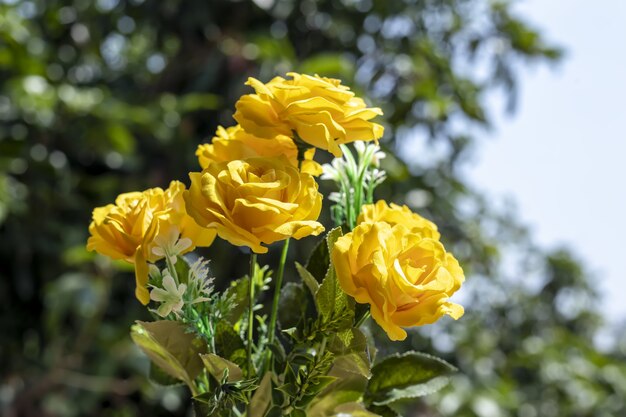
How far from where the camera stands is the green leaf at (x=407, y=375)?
47cm

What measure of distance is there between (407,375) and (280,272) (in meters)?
0.09

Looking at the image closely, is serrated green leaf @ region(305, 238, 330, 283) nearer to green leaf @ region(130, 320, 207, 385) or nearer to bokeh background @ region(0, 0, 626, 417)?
green leaf @ region(130, 320, 207, 385)

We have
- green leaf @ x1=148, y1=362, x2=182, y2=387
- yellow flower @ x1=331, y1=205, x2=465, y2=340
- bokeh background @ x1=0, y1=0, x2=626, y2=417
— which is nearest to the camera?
yellow flower @ x1=331, y1=205, x2=465, y2=340

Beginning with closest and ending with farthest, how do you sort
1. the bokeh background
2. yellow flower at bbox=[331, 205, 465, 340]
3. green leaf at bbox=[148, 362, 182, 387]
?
yellow flower at bbox=[331, 205, 465, 340] < green leaf at bbox=[148, 362, 182, 387] < the bokeh background

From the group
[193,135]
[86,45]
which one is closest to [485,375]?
[193,135]

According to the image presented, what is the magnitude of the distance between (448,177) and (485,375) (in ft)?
1.83

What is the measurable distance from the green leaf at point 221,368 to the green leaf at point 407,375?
93 mm

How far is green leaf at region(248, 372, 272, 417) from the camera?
42 centimetres

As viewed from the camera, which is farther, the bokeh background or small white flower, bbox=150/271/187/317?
the bokeh background

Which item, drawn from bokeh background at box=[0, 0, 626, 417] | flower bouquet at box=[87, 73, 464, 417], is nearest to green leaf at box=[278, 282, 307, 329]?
flower bouquet at box=[87, 73, 464, 417]

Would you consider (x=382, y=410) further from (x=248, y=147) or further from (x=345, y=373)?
(x=248, y=147)

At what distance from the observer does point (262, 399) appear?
1.38ft

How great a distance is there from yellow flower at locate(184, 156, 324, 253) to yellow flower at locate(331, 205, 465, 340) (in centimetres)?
2

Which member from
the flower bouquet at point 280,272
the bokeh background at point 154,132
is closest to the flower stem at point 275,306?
the flower bouquet at point 280,272
